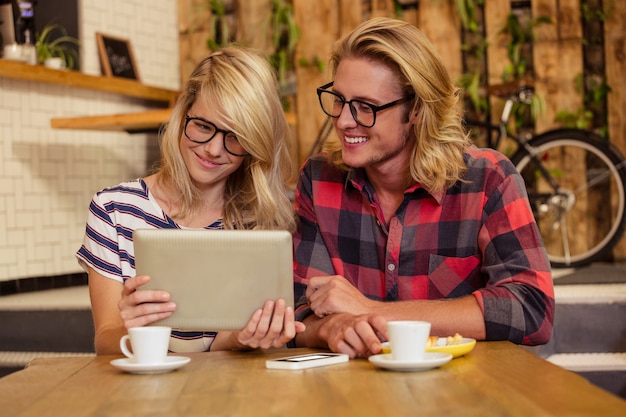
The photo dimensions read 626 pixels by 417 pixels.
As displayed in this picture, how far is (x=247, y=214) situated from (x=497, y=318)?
0.77m

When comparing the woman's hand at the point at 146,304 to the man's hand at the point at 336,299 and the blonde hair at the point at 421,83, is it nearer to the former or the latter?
the man's hand at the point at 336,299

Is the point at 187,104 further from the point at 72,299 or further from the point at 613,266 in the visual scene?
the point at 613,266

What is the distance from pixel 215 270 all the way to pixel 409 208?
30.1 inches

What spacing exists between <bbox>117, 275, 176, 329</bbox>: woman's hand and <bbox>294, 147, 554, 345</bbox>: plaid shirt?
54cm

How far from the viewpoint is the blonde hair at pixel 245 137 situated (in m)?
2.23

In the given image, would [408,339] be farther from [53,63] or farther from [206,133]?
[53,63]

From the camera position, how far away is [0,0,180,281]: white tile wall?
185 inches

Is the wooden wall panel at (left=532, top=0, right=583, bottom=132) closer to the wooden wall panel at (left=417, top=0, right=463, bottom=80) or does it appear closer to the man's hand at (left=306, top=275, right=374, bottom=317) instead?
the wooden wall panel at (left=417, top=0, right=463, bottom=80)

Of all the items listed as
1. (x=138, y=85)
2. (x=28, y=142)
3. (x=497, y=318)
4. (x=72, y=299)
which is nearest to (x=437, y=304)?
(x=497, y=318)

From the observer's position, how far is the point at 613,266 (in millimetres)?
5148

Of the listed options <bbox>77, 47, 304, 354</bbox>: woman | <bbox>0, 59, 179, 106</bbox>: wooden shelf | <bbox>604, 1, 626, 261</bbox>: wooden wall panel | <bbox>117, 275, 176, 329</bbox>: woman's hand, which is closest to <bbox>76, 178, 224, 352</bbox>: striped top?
<bbox>77, 47, 304, 354</bbox>: woman

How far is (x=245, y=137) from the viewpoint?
2.23 m

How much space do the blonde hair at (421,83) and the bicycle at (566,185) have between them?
2921 millimetres

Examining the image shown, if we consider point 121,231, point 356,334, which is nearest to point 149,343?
point 356,334
